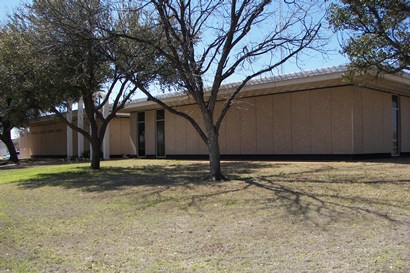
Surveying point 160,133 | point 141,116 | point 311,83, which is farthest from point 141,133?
point 311,83

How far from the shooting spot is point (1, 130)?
34188 mm

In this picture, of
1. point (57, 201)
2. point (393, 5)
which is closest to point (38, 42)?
point (57, 201)

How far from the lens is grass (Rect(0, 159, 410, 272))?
17.2 ft

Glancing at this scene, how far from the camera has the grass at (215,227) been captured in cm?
525

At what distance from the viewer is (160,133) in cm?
2805

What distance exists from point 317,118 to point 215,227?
14.1 meters

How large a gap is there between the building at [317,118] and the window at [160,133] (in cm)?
271

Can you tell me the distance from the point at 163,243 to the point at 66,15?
8.85 meters

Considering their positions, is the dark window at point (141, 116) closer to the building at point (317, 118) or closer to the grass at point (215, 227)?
the building at point (317, 118)

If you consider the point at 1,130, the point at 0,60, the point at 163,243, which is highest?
the point at 0,60

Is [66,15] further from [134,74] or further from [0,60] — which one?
[0,60]

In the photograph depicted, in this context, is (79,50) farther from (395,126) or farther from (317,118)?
(395,126)

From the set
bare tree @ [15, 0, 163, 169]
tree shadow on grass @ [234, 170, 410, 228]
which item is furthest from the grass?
bare tree @ [15, 0, 163, 169]

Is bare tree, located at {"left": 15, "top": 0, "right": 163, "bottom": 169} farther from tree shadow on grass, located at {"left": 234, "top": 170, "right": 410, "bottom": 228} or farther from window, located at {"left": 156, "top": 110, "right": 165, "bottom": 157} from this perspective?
window, located at {"left": 156, "top": 110, "right": 165, "bottom": 157}
